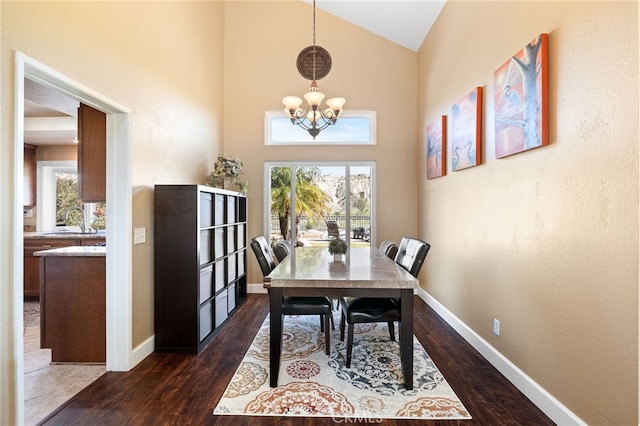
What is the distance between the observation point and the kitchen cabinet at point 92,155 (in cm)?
258

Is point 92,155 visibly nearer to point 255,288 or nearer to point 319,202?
point 255,288

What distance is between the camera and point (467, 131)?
9.96 feet

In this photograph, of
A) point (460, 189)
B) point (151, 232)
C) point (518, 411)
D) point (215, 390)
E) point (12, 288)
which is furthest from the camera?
point (460, 189)

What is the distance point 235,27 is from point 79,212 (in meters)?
4.10

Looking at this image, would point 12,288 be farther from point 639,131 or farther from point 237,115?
point 237,115

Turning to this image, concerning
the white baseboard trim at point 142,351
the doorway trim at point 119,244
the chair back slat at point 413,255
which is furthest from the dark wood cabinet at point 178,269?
the chair back slat at point 413,255

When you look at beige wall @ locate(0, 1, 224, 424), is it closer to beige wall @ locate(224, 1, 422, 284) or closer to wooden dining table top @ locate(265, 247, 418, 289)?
beige wall @ locate(224, 1, 422, 284)

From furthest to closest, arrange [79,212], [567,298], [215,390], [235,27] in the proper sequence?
[79,212] < [235,27] < [215,390] < [567,298]

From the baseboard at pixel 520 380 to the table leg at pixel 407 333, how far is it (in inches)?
31.1

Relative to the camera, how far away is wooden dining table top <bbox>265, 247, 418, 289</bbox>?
2115 millimetres

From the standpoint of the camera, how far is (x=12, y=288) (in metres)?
1.57

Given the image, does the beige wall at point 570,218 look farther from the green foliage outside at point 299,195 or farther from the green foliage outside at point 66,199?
the green foliage outside at point 66,199

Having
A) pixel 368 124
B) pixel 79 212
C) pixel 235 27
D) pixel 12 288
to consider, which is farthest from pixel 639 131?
pixel 79 212

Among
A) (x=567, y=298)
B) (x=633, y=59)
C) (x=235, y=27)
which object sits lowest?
(x=567, y=298)
